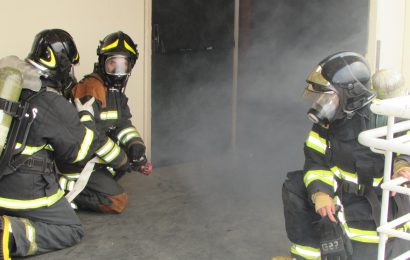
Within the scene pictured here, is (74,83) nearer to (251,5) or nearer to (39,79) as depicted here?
(39,79)

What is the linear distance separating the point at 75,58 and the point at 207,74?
2.14 metres

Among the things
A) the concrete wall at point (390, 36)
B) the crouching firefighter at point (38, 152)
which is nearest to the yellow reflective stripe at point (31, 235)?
the crouching firefighter at point (38, 152)

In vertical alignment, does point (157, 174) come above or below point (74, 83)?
below

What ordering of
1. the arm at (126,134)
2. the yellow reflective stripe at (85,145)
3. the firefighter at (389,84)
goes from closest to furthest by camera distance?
the firefighter at (389,84), the yellow reflective stripe at (85,145), the arm at (126,134)

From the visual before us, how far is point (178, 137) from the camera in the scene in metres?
5.91

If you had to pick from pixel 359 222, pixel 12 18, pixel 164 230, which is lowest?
pixel 164 230

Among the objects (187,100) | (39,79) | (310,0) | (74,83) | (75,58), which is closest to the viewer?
(39,79)

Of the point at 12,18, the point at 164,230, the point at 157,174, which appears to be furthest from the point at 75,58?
the point at 157,174

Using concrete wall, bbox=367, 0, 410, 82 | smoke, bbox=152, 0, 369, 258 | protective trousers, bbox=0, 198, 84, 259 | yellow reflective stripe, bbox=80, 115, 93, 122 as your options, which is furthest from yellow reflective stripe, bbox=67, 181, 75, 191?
concrete wall, bbox=367, 0, 410, 82

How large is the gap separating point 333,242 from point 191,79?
317 centimetres

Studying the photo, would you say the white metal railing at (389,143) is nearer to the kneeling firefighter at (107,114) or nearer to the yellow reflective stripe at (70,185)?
the kneeling firefighter at (107,114)

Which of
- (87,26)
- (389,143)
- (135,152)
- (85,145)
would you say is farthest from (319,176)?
(87,26)

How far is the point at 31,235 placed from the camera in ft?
11.9

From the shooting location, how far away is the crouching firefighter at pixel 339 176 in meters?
3.05
